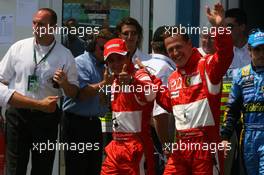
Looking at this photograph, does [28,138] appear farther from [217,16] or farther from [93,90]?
[217,16]

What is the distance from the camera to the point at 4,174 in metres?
6.82

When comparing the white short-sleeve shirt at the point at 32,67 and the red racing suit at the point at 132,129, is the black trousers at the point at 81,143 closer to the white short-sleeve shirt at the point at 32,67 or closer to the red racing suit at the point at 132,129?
the white short-sleeve shirt at the point at 32,67

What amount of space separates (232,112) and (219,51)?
833 mm

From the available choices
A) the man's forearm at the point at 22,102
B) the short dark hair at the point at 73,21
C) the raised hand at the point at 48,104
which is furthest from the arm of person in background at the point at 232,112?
the short dark hair at the point at 73,21

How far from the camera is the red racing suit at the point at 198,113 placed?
4805 mm

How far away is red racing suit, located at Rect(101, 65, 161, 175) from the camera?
16.9ft

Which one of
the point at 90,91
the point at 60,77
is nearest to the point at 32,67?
the point at 60,77

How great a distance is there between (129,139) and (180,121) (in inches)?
19.3

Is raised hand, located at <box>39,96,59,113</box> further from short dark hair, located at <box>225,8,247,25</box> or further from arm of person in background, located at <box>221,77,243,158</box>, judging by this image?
short dark hair, located at <box>225,8,247,25</box>

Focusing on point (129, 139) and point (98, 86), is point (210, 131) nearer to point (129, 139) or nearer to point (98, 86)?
point (129, 139)

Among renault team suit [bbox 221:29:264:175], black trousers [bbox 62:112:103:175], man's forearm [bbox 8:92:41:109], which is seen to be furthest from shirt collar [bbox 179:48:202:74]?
black trousers [bbox 62:112:103:175]

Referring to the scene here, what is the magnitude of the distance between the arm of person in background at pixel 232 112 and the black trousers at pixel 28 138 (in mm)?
1744

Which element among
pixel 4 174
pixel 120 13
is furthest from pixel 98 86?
pixel 120 13

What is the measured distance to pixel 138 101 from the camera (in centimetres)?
525
